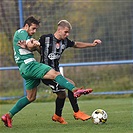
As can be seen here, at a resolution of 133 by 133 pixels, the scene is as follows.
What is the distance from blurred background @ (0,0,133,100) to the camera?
47.2ft

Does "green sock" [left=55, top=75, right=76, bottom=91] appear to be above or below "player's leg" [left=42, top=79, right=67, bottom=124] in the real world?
above

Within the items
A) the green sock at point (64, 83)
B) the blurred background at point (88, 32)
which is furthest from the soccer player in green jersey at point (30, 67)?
the blurred background at point (88, 32)

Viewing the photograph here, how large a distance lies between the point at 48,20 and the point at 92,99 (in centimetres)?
226

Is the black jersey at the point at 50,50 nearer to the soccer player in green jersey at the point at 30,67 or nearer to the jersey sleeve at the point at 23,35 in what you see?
the soccer player in green jersey at the point at 30,67

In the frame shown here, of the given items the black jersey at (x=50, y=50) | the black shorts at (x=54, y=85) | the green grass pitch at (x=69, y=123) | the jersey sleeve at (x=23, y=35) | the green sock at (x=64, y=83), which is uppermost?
the jersey sleeve at (x=23, y=35)

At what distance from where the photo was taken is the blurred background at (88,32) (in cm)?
1438

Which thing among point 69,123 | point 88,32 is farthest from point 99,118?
point 88,32

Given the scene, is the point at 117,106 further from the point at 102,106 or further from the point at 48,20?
the point at 48,20

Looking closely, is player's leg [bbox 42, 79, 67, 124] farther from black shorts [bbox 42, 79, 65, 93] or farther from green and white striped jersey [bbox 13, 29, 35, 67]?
green and white striped jersey [bbox 13, 29, 35, 67]

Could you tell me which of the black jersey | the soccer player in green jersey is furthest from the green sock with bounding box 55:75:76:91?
the black jersey

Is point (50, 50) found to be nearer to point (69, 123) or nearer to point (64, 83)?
point (64, 83)

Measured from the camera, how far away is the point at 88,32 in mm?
14445

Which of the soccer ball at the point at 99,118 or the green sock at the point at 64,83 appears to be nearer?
the green sock at the point at 64,83

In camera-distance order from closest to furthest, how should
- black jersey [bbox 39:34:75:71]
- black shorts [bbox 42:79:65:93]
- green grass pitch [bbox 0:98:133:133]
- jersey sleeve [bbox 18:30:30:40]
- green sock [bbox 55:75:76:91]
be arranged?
green grass pitch [bbox 0:98:133:133]
green sock [bbox 55:75:76:91]
jersey sleeve [bbox 18:30:30:40]
black shorts [bbox 42:79:65:93]
black jersey [bbox 39:34:75:71]
